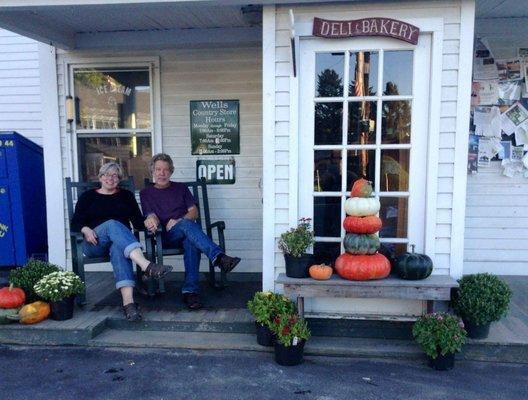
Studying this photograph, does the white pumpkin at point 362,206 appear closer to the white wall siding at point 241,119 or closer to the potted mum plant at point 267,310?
the potted mum plant at point 267,310

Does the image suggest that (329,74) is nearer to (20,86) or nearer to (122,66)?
(122,66)

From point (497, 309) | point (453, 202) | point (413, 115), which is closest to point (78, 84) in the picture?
point (413, 115)

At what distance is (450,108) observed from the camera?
9.75ft

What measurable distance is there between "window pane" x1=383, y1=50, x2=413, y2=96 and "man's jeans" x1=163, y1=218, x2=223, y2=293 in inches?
68.9

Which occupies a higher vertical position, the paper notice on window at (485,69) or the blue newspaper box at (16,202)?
the paper notice on window at (485,69)

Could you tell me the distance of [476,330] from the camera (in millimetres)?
2959

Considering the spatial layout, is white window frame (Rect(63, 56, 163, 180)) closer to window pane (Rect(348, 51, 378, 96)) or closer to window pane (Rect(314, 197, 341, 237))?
window pane (Rect(314, 197, 341, 237))

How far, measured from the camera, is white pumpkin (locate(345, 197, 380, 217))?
2867 millimetres

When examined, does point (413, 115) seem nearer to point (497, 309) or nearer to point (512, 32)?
point (497, 309)

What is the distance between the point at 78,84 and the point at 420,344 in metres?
3.82

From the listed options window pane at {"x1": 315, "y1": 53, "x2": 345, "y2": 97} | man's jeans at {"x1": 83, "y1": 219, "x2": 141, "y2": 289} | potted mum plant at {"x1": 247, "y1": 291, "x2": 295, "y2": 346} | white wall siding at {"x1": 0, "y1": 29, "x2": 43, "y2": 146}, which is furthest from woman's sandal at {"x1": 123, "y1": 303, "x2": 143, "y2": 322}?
white wall siding at {"x1": 0, "y1": 29, "x2": 43, "y2": 146}

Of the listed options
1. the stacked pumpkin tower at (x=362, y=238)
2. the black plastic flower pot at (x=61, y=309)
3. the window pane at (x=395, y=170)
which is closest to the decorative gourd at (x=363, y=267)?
the stacked pumpkin tower at (x=362, y=238)

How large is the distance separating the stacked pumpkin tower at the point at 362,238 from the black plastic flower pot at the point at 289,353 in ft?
1.80

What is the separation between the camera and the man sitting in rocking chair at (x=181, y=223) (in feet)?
11.5
